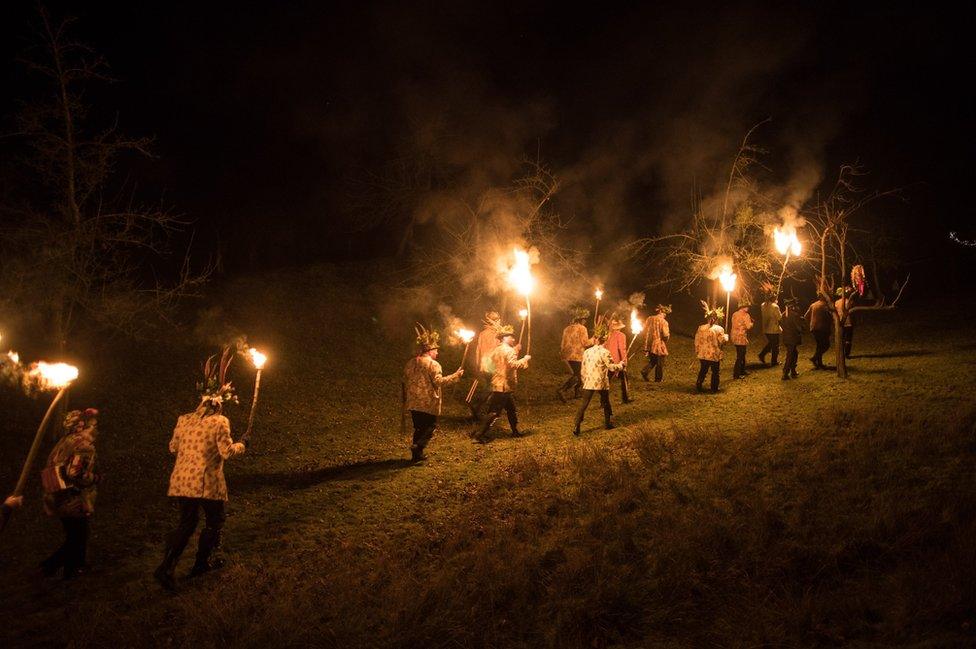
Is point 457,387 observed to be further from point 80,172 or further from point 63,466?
point 63,466

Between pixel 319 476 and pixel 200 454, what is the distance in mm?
4051

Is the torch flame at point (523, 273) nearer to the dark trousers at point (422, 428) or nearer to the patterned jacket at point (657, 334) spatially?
the patterned jacket at point (657, 334)

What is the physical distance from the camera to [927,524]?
21.1 feet

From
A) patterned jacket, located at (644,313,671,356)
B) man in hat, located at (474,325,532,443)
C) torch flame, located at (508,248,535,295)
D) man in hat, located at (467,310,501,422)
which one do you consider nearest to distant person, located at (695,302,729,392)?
patterned jacket, located at (644,313,671,356)

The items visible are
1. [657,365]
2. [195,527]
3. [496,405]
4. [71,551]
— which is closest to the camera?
[195,527]

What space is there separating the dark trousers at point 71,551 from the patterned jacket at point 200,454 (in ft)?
4.52

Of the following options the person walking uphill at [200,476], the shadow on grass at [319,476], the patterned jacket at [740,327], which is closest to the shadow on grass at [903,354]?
the patterned jacket at [740,327]

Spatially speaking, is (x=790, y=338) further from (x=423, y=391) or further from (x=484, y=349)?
(x=423, y=391)

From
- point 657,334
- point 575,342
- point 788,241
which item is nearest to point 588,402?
point 575,342

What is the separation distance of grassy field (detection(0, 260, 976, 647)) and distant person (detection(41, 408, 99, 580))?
35 cm

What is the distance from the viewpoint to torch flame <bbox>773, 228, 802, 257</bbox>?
47.7 feet

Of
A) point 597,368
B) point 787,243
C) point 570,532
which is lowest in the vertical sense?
point 570,532

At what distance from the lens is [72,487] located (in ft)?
21.3

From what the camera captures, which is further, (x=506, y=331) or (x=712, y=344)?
(x=712, y=344)
